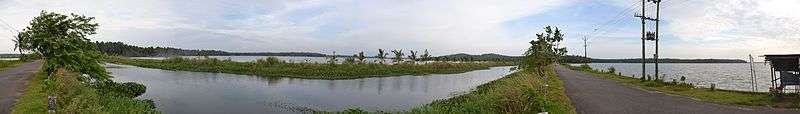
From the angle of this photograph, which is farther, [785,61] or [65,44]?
[65,44]

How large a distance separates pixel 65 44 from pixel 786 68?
25.9 metres

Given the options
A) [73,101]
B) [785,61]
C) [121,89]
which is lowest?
[121,89]

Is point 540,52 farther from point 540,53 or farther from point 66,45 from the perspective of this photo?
point 66,45

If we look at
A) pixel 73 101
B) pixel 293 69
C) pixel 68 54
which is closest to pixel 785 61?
pixel 73 101

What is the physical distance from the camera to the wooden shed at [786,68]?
2028cm

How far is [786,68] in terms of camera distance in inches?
824

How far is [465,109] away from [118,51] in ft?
566

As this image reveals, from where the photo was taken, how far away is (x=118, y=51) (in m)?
174

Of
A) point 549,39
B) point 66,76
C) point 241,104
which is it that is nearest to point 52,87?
point 66,76

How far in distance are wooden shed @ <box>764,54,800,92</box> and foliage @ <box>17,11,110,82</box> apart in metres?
24.1

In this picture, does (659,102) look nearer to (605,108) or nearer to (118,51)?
(605,108)

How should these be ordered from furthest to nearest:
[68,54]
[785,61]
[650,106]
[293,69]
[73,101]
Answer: [293,69] → [68,54] → [785,61] → [650,106] → [73,101]

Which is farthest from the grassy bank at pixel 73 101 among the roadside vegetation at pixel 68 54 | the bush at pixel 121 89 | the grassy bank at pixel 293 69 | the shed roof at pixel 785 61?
the grassy bank at pixel 293 69

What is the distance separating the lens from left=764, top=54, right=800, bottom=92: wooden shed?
66.5 ft
